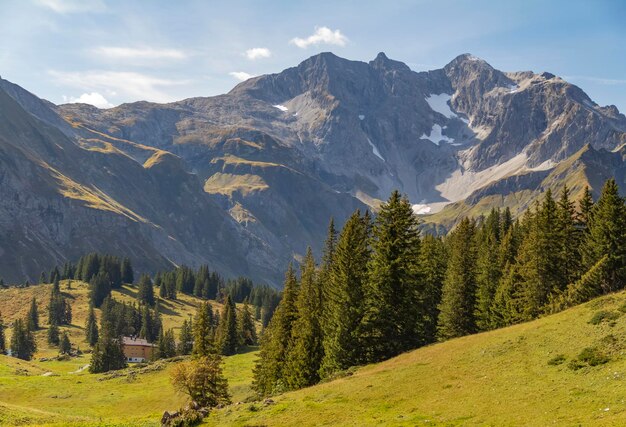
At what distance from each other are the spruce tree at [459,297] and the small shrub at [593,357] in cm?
3297

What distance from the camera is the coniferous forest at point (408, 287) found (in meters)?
53.5

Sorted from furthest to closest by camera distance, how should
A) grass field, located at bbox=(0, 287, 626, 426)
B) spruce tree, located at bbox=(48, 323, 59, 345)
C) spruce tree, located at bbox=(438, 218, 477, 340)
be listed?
spruce tree, located at bbox=(48, 323, 59, 345), spruce tree, located at bbox=(438, 218, 477, 340), grass field, located at bbox=(0, 287, 626, 426)

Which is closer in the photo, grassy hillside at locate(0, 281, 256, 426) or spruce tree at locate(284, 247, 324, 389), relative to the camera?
spruce tree at locate(284, 247, 324, 389)

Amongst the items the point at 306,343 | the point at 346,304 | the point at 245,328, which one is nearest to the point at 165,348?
the point at 245,328

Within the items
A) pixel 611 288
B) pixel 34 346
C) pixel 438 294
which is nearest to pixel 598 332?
pixel 611 288

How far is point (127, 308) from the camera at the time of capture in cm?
16638

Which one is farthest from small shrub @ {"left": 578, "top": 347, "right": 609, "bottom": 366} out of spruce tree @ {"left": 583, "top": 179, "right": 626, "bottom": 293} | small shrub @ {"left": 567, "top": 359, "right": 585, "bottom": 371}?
spruce tree @ {"left": 583, "top": 179, "right": 626, "bottom": 293}

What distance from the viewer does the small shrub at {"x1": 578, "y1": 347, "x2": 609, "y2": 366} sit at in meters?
32.8

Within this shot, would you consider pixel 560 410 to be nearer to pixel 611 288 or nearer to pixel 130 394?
pixel 611 288

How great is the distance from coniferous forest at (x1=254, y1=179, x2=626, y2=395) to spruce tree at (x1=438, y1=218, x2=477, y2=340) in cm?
14

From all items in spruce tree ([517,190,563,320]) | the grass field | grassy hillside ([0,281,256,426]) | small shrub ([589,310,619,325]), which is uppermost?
spruce tree ([517,190,563,320])

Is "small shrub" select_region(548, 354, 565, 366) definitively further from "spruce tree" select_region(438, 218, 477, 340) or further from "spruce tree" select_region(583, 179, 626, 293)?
"spruce tree" select_region(438, 218, 477, 340)

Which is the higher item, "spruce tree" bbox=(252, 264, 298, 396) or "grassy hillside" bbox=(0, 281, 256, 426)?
"spruce tree" bbox=(252, 264, 298, 396)

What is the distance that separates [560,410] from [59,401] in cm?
7204
